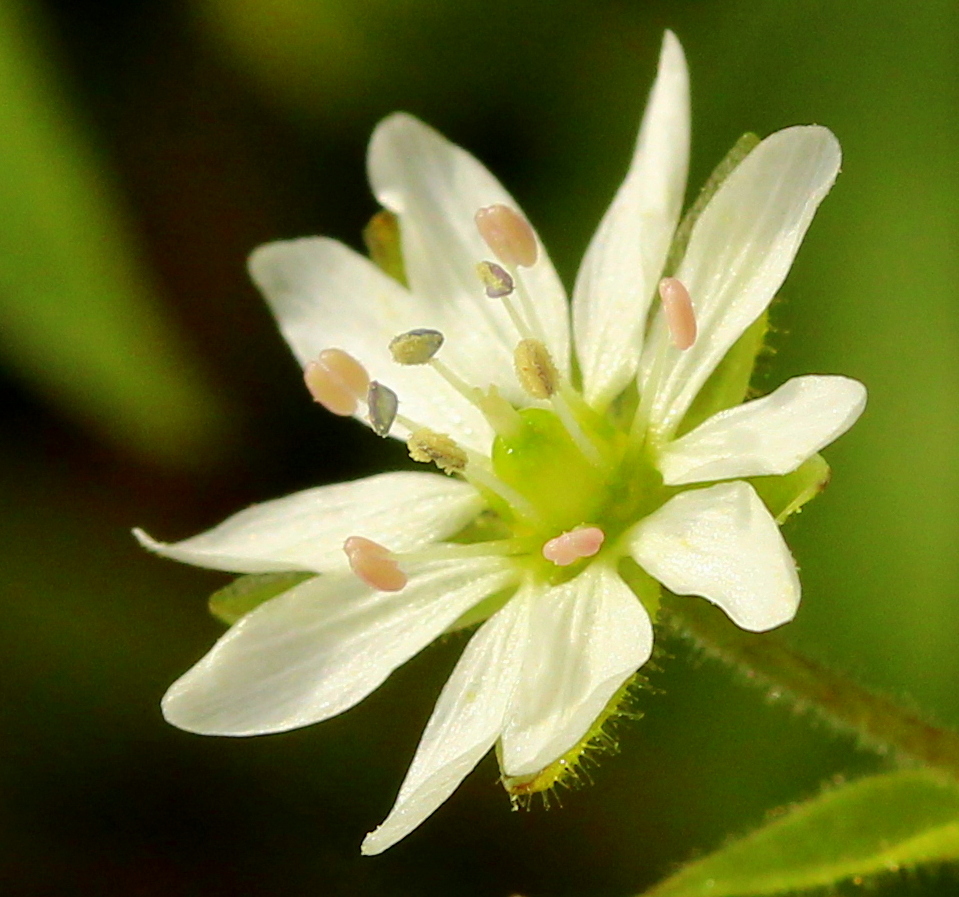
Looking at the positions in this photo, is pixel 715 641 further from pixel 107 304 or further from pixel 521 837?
pixel 107 304

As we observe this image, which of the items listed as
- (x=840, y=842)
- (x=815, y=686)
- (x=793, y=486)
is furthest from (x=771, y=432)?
(x=840, y=842)

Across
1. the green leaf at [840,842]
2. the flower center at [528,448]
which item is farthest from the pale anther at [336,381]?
A: the green leaf at [840,842]

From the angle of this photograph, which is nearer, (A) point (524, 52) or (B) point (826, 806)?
(B) point (826, 806)

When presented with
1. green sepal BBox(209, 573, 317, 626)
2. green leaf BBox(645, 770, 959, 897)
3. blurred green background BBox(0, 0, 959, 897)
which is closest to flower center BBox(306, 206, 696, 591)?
green sepal BBox(209, 573, 317, 626)

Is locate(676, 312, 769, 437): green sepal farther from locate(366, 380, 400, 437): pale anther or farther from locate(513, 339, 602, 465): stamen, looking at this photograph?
locate(366, 380, 400, 437): pale anther

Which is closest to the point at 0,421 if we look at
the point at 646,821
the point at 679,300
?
the point at 646,821

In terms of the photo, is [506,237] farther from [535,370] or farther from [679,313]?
[679,313]
